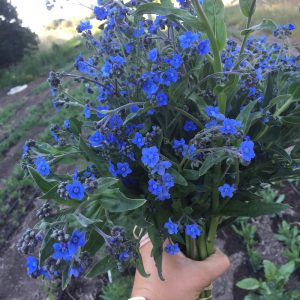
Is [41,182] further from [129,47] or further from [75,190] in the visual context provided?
[129,47]

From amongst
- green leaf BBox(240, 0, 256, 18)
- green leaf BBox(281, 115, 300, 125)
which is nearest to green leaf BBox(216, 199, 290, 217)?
green leaf BBox(281, 115, 300, 125)

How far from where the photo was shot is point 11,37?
43.8ft

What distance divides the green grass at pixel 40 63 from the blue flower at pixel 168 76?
11507mm

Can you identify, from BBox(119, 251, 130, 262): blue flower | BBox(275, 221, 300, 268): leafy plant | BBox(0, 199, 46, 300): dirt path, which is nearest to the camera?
BBox(119, 251, 130, 262): blue flower

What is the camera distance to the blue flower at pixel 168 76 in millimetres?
1018

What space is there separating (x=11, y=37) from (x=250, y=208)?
1376 centimetres

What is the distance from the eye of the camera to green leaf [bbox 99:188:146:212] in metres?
0.98

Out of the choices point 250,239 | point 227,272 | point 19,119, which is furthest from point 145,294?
point 19,119

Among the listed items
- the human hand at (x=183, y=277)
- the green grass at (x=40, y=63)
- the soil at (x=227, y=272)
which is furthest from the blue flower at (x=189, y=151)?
the green grass at (x=40, y=63)

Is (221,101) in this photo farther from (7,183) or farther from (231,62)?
(7,183)

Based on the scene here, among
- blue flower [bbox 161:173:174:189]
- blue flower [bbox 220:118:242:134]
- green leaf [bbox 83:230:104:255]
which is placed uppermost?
blue flower [bbox 220:118:242:134]

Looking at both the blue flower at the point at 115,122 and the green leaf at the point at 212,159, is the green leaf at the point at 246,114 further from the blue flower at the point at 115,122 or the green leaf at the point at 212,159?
the blue flower at the point at 115,122

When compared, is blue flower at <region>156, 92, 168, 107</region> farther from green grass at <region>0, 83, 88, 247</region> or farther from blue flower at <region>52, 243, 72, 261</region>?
green grass at <region>0, 83, 88, 247</region>

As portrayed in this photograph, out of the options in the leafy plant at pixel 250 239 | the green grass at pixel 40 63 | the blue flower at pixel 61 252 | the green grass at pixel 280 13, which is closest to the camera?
the blue flower at pixel 61 252
